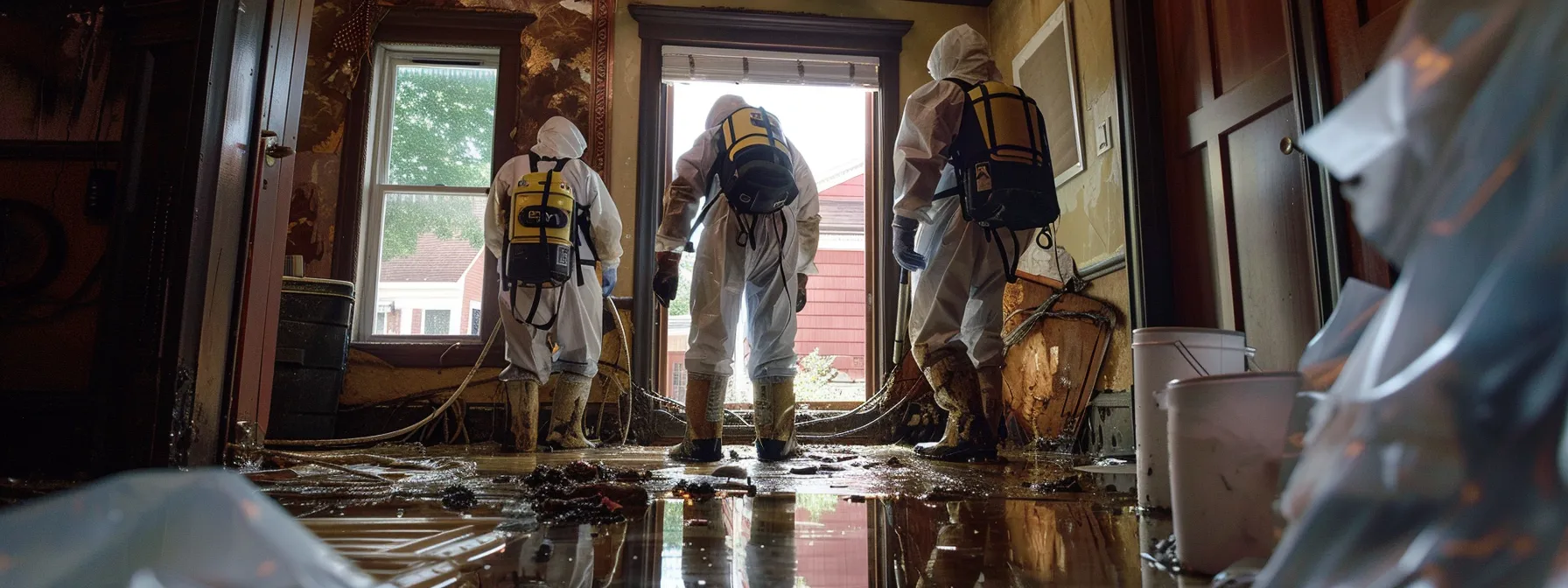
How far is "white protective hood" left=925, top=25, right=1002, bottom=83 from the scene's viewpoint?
355 centimetres

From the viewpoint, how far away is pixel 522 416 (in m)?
4.28

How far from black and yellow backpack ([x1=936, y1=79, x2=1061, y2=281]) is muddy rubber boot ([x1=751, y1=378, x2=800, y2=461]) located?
105cm

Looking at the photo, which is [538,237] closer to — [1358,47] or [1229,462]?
[1358,47]

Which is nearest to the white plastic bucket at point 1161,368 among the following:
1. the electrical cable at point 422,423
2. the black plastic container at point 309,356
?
the electrical cable at point 422,423

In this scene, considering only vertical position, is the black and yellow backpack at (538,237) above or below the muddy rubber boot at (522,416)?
above

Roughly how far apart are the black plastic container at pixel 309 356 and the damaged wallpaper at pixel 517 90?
0.63 meters

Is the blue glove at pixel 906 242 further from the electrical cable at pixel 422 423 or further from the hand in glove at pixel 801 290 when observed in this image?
the electrical cable at pixel 422 423

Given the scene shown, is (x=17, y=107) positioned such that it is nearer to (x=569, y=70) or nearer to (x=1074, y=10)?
(x=569, y=70)

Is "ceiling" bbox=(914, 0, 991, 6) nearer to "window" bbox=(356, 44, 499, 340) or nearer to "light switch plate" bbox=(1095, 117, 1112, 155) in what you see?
"light switch plate" bbox=(1095, 117, 1112, 155)

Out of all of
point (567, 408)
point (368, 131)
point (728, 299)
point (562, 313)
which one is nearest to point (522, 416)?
point (567, 408)


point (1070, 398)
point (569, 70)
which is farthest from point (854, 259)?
point (1070, 398)

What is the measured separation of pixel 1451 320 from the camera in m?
0.50

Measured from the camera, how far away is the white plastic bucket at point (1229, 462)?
102cm

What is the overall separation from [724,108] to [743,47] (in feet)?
7.32
